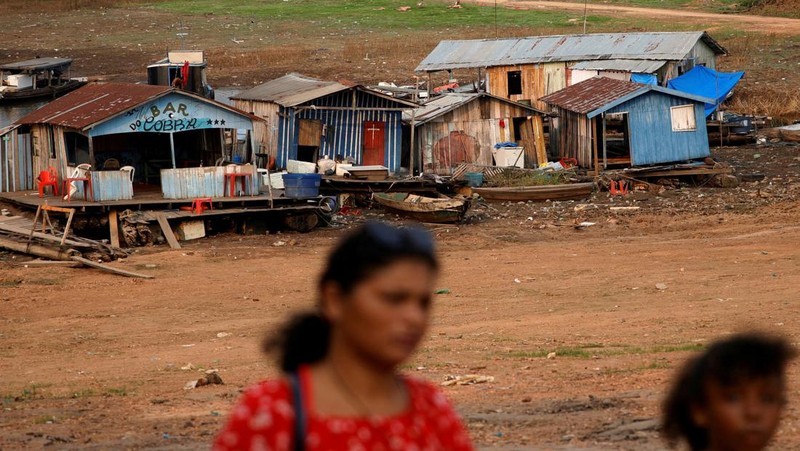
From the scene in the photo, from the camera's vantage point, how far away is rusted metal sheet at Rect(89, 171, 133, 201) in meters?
25.9

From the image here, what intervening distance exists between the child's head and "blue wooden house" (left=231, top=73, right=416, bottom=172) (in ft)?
92.8

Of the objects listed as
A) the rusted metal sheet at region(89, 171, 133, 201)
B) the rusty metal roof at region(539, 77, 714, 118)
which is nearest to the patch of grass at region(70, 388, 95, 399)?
the rusted metal sheet at region(89, 171, 133, 201)

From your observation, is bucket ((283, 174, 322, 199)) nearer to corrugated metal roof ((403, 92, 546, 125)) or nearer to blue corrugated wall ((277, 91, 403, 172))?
blue corrugated wall ((277, 91, 403, 172))

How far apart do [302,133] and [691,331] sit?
64.3 feet

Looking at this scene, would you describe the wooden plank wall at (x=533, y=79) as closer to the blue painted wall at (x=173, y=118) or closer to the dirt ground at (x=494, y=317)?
the dirt ground at (x=494, y=317)

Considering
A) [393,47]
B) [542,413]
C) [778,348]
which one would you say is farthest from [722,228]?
[393,47]

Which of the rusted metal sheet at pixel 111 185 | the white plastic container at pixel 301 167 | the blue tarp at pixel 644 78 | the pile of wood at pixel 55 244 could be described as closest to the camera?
the pile of wood at pixel 55 244

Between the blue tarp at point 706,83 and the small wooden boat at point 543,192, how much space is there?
32.2 ft

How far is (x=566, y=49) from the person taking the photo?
133ft

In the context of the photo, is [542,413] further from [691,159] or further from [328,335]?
[691,159]

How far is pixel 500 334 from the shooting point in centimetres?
1472

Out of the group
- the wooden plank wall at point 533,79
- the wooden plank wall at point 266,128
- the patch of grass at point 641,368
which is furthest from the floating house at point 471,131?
the patch of grass at point 641,368

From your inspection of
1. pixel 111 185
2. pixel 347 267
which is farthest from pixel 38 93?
pixel 347 267

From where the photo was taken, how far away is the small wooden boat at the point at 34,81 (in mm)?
35812
